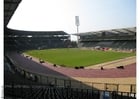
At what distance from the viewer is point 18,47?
9.75 feet

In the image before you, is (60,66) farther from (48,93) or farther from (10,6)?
(10,6)

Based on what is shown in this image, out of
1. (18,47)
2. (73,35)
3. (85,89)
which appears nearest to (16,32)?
(18,47)

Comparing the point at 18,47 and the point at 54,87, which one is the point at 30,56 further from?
the point at 54,87

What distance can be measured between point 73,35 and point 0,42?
974mm

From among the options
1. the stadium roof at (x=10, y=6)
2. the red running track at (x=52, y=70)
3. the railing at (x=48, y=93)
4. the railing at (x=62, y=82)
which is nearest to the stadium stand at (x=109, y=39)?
the red running track at (x=52, y=70)

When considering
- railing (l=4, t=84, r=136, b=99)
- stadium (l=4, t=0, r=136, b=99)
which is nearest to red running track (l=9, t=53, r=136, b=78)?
stadium (l=4, t=0, r=136, b=99)

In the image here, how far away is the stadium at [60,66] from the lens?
2.88 metres

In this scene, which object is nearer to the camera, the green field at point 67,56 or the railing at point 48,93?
the railing at point 48,93

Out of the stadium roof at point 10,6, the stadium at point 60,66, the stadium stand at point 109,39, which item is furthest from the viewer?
the stadium roof at point 10,6

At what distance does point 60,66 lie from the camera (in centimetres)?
315

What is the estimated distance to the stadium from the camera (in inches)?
113

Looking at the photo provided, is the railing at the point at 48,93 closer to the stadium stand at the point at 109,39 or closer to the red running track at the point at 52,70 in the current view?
the red running track at the point at 52,70

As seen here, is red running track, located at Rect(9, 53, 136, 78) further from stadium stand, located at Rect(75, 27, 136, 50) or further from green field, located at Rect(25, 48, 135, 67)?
stadium stand, located at Rect(75, 27, 136, 50)

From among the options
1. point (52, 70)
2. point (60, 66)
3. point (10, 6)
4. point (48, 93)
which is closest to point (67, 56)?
point (60, 66)
